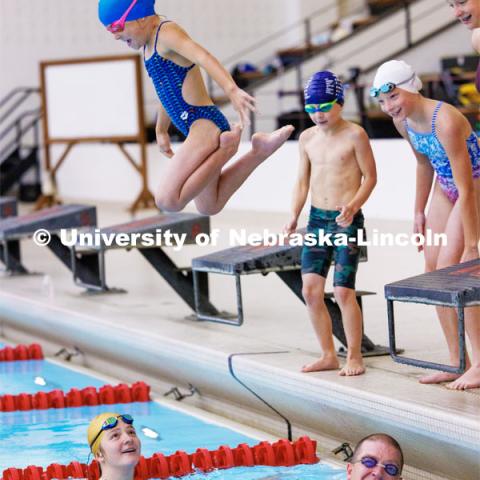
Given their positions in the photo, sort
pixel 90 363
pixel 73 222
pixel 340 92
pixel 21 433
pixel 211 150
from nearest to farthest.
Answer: pixel 211 150, pixel 340 92, pixel 21 433, pixel 90 363, pixel 73 222

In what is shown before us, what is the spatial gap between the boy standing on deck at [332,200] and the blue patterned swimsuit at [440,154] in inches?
14.4

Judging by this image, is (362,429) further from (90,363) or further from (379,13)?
(379,13)

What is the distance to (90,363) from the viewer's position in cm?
849

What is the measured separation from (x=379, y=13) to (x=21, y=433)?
14.4 metres

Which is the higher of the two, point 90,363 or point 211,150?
point 211,150

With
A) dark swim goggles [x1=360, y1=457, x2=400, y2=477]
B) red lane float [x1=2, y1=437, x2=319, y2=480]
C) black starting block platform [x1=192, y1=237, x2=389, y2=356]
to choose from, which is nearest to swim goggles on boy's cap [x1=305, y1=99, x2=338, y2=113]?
black starting block platform [x1=192, y1=237, x2=389, y2=356]

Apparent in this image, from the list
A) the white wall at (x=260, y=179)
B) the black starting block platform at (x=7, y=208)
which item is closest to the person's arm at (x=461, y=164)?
the white wall at (x=260, y=179)

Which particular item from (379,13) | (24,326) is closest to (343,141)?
(24,326)

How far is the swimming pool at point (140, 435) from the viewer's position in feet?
18.3

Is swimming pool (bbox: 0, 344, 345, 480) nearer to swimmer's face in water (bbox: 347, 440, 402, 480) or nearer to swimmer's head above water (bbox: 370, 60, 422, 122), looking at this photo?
swimmer's face in water (bbox: 347, 440, 402, 480)

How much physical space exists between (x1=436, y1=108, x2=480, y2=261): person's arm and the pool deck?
2.53 ft

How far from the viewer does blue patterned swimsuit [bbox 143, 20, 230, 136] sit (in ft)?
16.8

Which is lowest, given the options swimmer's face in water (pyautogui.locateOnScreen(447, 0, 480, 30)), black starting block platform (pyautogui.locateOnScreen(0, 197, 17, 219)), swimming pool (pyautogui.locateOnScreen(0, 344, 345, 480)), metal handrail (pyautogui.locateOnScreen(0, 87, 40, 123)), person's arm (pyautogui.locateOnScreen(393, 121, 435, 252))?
swimming pool (pyautogui.locateOnScreen(0, 344, 345, 480))

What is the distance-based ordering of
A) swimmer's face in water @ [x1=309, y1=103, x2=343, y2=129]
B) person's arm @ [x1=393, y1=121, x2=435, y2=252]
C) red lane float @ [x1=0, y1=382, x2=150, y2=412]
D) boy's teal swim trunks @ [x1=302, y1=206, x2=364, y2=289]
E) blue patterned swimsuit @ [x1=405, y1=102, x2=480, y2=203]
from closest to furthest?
blue patterned swimsuit @ [x1=405, y1=102, x2=480, y2=203]
person's arm @ [x1=393, y1=121, x2=435, y2=252]
swimmer's face in water @ [x1=309, y1=103, x2=343, y2=129]
boy's teal swim trunks @ [x1=302, y1=206, x2=364, y2=289]
red lane float @ [x1=0, y1=382, x2=150, y2=412]
